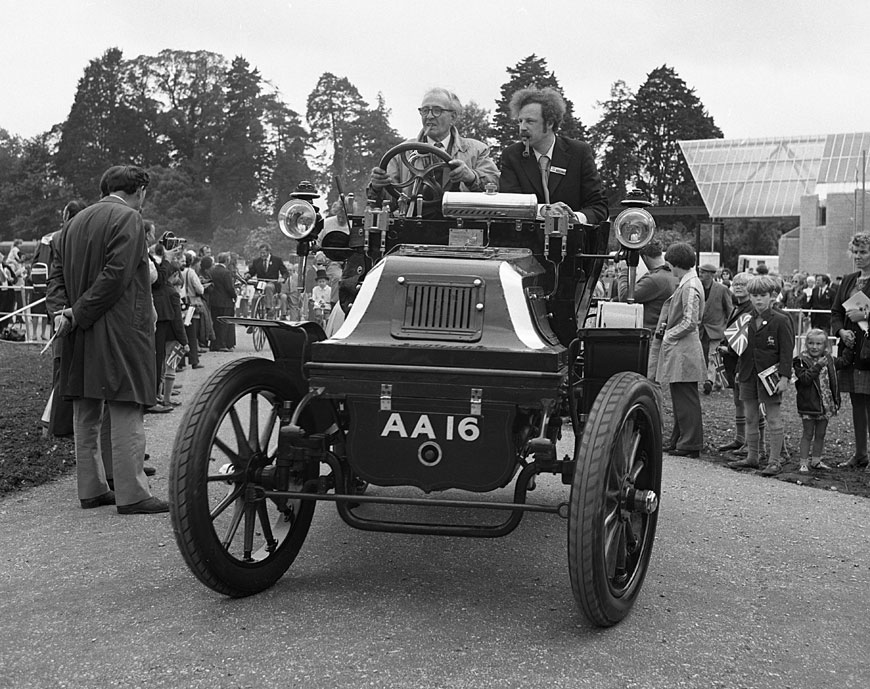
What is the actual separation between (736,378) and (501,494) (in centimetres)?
290

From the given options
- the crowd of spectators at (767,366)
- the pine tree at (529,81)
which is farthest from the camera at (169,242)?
the pine tree at (529,81)

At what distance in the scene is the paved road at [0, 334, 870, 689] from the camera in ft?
12.8

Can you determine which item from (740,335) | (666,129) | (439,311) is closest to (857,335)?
(740,335)

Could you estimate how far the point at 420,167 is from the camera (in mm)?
6633

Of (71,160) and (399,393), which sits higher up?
(71,160)

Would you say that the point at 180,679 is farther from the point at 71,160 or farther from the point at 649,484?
the point at 71,160

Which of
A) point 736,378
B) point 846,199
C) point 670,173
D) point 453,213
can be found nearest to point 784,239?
point 846,199

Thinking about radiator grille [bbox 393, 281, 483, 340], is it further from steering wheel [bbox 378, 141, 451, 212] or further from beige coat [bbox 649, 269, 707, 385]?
beige coat [bbox 649, 269, 707, 385]

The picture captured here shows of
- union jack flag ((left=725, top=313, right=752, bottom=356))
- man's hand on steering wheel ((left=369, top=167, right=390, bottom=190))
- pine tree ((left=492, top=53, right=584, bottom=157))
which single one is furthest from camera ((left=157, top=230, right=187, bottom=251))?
pine tree ((left=492, top=53, right=584, bottom=157))

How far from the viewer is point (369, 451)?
4570mm

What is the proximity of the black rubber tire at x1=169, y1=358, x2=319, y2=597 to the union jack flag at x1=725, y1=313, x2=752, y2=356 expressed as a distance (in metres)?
4.80

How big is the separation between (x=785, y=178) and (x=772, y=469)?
53.8 meters

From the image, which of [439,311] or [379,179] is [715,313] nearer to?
[379,179]

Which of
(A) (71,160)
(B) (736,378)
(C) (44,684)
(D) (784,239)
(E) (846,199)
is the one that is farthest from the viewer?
(A) (71,160)
